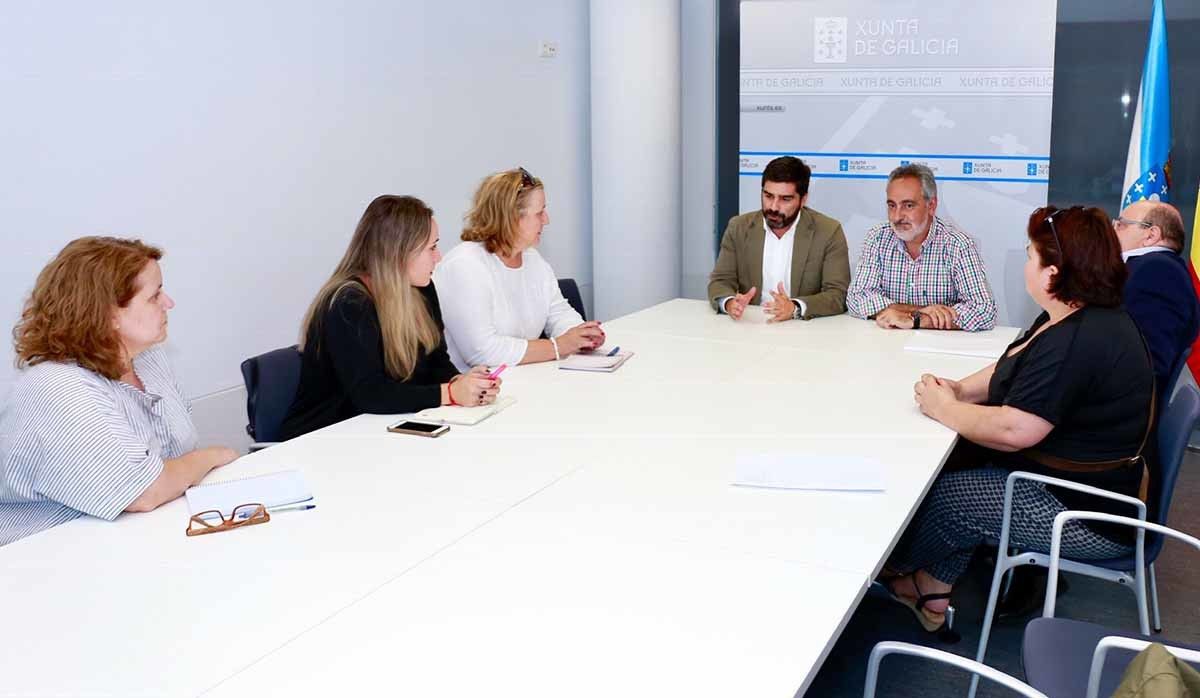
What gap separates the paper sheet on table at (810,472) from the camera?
7.96 feet

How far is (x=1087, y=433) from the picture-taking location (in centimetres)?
279

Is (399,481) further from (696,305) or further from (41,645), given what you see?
(696,305)

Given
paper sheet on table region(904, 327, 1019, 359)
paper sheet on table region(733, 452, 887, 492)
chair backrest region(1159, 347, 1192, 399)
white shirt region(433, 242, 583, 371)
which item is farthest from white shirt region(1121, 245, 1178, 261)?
white shirt region(433, 242, 583, 371)

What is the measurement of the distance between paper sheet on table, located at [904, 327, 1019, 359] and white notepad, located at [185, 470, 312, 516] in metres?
2.40

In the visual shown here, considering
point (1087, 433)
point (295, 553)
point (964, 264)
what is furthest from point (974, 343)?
point (295, 553)

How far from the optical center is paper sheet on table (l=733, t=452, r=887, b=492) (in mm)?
2426

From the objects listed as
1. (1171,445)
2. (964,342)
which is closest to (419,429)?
(1171,445)

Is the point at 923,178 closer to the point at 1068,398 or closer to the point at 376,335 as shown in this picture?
the point at 1068,398

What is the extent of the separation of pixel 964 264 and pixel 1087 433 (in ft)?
5.30

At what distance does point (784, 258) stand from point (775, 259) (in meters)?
0.04

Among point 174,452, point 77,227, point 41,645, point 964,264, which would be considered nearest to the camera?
point 41,645

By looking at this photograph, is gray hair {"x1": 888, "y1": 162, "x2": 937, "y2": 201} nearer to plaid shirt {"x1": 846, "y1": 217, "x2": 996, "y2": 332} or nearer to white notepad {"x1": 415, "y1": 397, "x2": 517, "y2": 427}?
plaid shirt {"x1": 846, "y1": 217, "x2": 996, "y2": 332}

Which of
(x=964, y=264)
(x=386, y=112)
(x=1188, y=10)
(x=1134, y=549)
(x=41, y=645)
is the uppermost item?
(x=1188, y=10)

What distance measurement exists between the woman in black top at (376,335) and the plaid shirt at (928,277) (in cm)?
197
